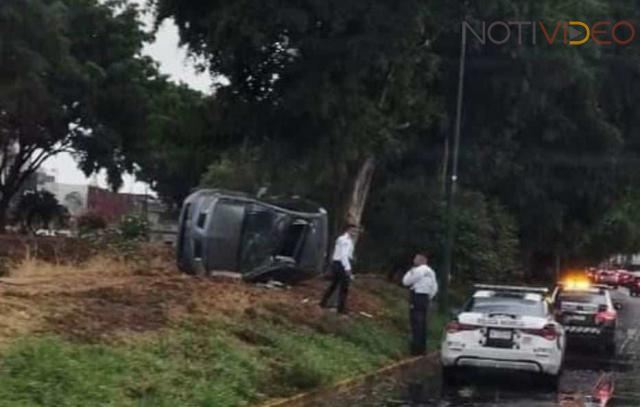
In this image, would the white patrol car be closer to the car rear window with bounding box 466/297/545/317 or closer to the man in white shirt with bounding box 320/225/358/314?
the car rear window with bounding box 466/297/545/317

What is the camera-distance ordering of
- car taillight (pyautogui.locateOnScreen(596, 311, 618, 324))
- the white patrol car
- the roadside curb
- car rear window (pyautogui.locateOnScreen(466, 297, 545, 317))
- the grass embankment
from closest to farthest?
the grass embankment → the roadside curb → the white patrol car → car rear window (pyautogui.locateOnScreen(466, 297, 545, 317)) → car taillight (pyautogui.locateOnScreen(596, 311, 618, 324))

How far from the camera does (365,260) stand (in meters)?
37.6

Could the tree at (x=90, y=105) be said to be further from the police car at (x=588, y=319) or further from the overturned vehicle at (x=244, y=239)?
the police car at (x=588, y=319)

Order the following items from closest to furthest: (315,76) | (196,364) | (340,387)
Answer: (196,364) → (340,387) → (315,76)

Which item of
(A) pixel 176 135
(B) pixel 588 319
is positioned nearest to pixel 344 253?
(B) pixel 588 319

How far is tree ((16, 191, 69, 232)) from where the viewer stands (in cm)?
5691

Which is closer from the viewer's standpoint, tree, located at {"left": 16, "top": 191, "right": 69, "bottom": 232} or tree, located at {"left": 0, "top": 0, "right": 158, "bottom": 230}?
tree, located at {"left": 0, "top": 0, "right": 158, "bottom": 230}

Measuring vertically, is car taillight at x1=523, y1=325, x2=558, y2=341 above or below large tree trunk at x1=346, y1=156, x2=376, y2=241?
below

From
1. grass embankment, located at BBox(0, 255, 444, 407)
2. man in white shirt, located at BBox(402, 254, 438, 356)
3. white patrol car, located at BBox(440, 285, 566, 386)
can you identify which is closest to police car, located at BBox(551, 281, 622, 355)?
man in white shirt, located at BBox(402, 254, 438, 356)

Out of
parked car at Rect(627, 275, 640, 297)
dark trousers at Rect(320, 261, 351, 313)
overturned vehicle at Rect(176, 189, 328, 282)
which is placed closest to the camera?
dark trousers at Rect(320, 261, 351, 313)

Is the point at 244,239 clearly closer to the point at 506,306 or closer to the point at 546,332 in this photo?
the point at 506,306

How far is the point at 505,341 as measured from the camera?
18656 mm

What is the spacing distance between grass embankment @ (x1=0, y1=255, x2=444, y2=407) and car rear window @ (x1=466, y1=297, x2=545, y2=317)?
5.85ft

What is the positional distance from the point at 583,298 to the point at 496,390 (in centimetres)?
988
